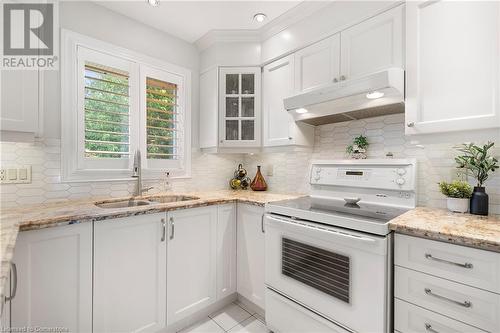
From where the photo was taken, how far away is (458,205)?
1462mm

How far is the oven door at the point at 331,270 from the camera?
1.24 meters

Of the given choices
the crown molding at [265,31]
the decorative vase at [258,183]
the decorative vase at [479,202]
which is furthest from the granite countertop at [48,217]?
the crown molding at [265,31]

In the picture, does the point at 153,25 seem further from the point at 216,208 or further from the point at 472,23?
the point at 472,23

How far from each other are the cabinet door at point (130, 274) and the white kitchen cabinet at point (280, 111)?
1.21 m

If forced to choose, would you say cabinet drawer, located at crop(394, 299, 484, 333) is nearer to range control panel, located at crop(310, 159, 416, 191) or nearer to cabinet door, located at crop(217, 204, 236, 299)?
range control panel, located at crop(310, 159, 416, 191)

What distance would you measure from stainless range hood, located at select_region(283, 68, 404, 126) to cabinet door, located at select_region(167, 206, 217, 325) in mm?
1080

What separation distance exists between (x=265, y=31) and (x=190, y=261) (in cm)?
215

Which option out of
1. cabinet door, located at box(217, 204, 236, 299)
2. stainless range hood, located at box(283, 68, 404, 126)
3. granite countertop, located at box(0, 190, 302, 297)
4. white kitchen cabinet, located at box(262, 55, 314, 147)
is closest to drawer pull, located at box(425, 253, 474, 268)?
stainless range hood, located at box(283, 68, 404, 126)

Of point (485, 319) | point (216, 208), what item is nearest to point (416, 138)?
point (485, 319)

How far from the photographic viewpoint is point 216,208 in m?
2.00

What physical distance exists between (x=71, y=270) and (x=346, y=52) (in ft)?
7.23

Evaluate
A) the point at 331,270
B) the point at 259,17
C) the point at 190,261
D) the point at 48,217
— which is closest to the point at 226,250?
the point at 190,261

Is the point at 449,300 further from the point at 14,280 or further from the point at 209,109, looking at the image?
the point at 209,109

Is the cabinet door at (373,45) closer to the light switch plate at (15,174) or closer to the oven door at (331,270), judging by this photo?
the oven door at (331,270)
